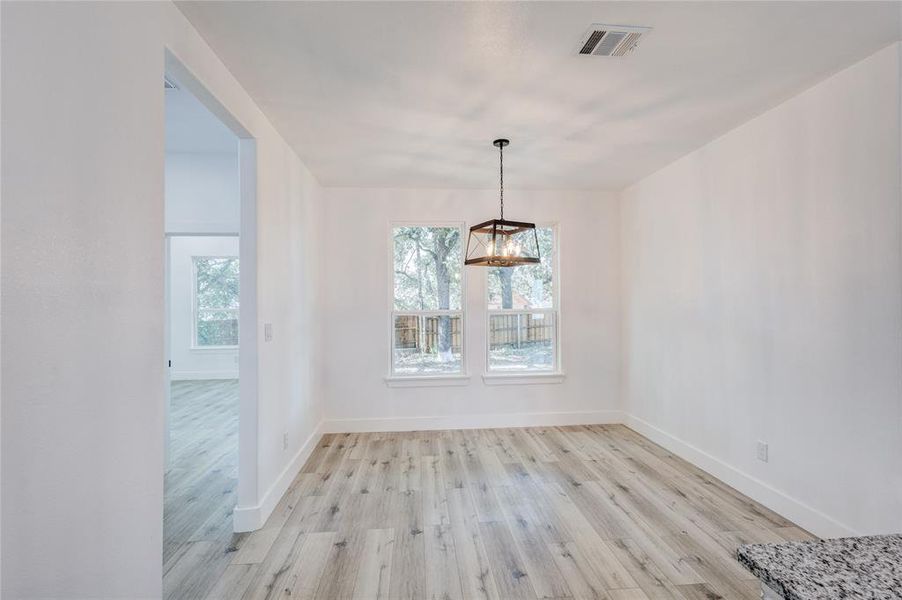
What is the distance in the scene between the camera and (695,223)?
3.63 metres

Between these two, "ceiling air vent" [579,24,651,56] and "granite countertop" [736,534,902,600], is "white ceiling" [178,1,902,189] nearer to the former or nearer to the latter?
"ceiling air vent" [579,24,651,56]

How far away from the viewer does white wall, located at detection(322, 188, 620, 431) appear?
4.64 metres

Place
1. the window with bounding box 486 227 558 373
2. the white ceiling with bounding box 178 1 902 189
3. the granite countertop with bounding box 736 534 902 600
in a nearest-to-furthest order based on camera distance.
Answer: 1. the granite countertop with bounding box 736 534 902 600
2. the white ceiling with bounding box 178 1 902 189
3. the window with bounding box 486 227 558 373

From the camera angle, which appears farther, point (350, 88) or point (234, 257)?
point (234, 257)

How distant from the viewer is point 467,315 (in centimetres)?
480

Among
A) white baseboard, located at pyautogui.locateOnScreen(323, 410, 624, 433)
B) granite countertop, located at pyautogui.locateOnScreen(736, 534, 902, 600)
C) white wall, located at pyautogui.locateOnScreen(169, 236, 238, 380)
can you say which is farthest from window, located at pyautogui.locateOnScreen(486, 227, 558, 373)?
white wall, located at pyautogui.locateOnScreen(169, 236, 238, 380)

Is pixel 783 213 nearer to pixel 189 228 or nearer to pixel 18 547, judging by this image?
pixel 18 547

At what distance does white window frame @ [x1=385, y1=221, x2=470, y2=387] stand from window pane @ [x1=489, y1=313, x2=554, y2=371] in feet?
1.09

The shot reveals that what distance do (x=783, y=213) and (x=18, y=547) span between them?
12.6 ft

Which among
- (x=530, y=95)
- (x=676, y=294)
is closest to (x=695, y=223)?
(x=676, y=294)

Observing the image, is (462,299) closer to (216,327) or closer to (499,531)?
(499,531)

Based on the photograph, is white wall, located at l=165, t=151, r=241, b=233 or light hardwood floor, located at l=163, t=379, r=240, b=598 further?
white wall, located at l=165, t=151, r=241, b=233

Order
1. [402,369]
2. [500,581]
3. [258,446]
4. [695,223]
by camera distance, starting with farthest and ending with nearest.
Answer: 1. [402,369]
2. [695,223]
3. [258,446]
4. [500,581]

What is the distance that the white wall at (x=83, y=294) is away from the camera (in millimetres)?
1040
